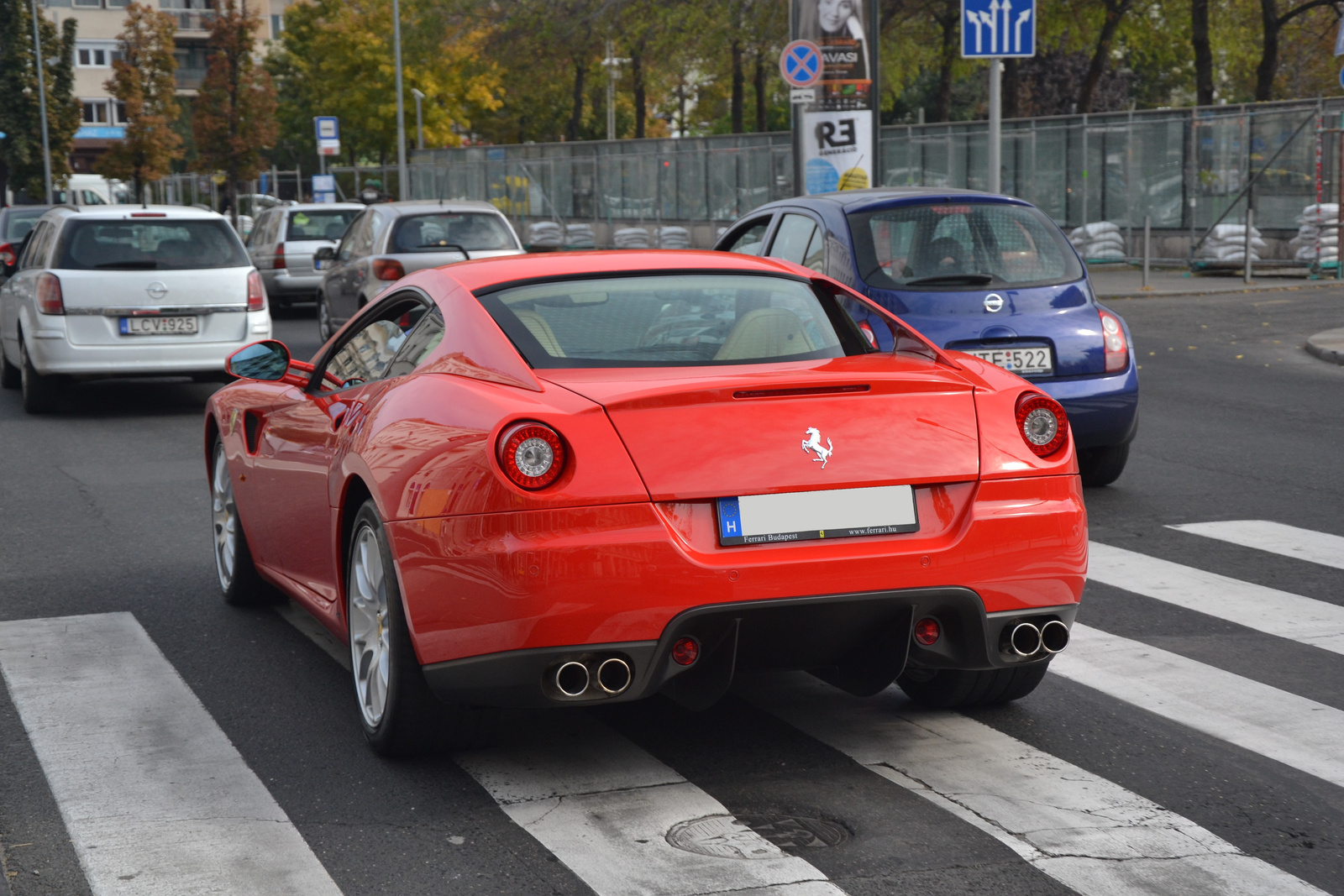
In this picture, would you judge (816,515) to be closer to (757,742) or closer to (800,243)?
(757,742)

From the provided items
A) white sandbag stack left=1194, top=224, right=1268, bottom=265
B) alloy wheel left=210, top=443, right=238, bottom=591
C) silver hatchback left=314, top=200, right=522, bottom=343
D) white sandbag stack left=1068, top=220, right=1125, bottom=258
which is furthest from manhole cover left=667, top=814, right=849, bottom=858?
white sandbag stack left=1068, top=220, right=1125, bottom=258

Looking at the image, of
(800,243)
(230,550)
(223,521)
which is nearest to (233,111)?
(800,243)

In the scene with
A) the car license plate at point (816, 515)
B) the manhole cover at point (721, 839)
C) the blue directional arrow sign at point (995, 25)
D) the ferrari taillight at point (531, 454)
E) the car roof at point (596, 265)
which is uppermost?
the blue directional arrow sign at point (995, 25)

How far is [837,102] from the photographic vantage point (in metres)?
20.4

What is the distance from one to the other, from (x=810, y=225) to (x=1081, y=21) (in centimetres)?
2984

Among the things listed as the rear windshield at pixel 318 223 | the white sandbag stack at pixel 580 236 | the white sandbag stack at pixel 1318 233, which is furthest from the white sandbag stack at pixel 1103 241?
the white sandbag stack at pixel 580 236

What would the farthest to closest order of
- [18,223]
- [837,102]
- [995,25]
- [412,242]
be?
[18,223]
[837,102]
[412,242]
[995,25]

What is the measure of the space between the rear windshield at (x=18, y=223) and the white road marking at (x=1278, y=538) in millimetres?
22755

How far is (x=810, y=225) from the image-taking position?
938 cm

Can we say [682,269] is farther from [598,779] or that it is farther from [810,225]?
[810,225]

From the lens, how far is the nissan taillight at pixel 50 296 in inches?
515

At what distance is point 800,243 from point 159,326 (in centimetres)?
604

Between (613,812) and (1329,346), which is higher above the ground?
(1329,346)

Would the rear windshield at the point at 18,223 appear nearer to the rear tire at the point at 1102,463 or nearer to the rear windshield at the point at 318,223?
the rear windshield at the point at 318,223
